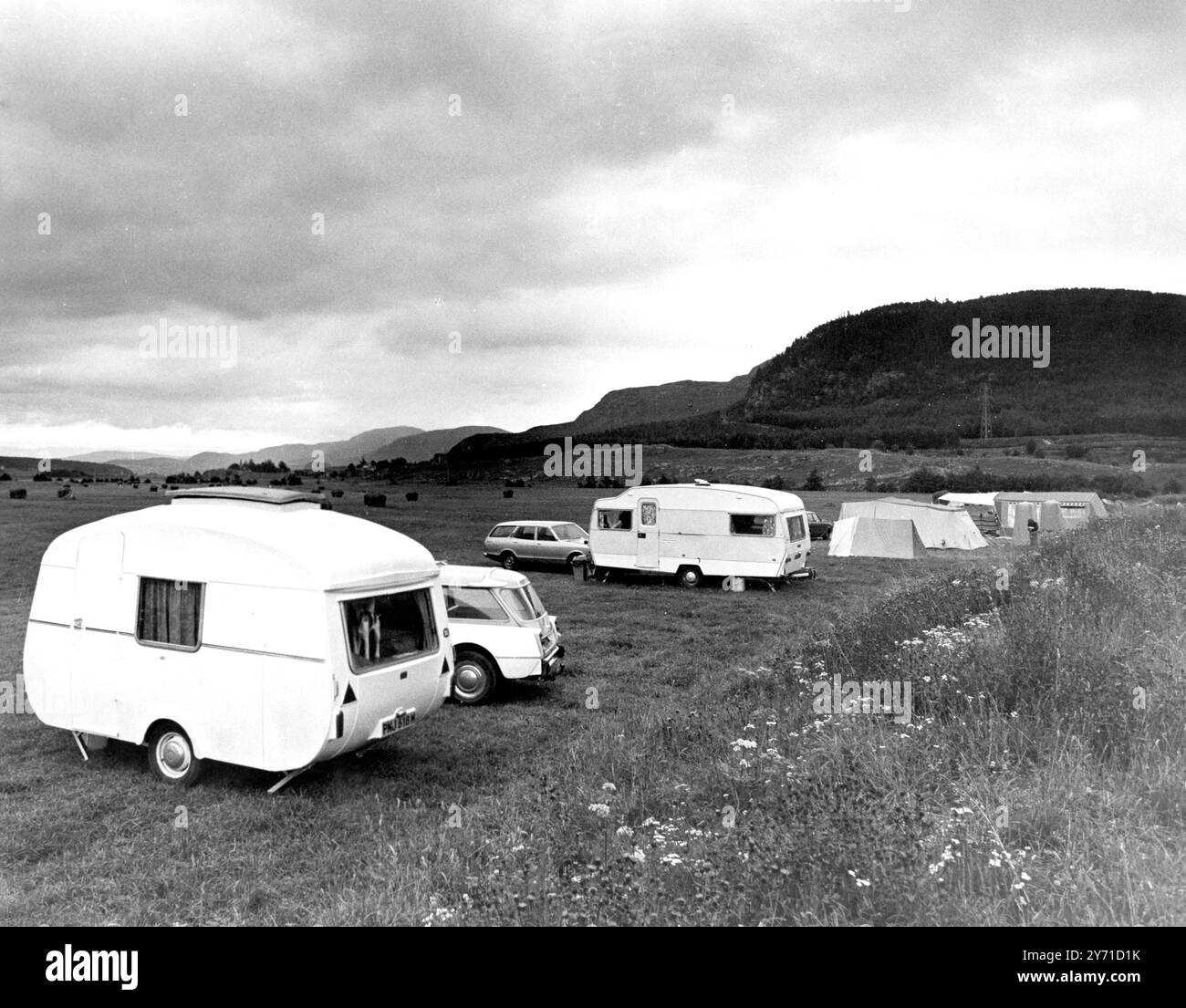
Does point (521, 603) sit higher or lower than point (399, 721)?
higher

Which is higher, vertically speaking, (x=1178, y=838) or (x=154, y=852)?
(x=1178, y=838)

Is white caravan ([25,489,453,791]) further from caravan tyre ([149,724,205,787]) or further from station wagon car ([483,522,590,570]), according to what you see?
station wagon car ([483,522,590,570])

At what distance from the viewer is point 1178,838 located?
16.2 ft

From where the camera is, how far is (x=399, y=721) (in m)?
8.69

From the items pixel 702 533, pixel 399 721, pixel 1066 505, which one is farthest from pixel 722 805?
pixel 1066 505

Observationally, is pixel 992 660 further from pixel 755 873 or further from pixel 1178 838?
pixel 755 873

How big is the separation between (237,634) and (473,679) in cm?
514

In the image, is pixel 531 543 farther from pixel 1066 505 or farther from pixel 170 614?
pixel 1066 505

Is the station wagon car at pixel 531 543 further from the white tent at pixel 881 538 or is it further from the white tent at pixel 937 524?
the white tent at pixel 937 524

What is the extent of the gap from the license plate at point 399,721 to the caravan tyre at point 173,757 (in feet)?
6.28

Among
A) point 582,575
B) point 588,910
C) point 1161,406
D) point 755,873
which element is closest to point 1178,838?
point 755,873

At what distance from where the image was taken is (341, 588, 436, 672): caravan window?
8.15m

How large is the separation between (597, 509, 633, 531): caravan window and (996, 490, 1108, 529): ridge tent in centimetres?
2508
